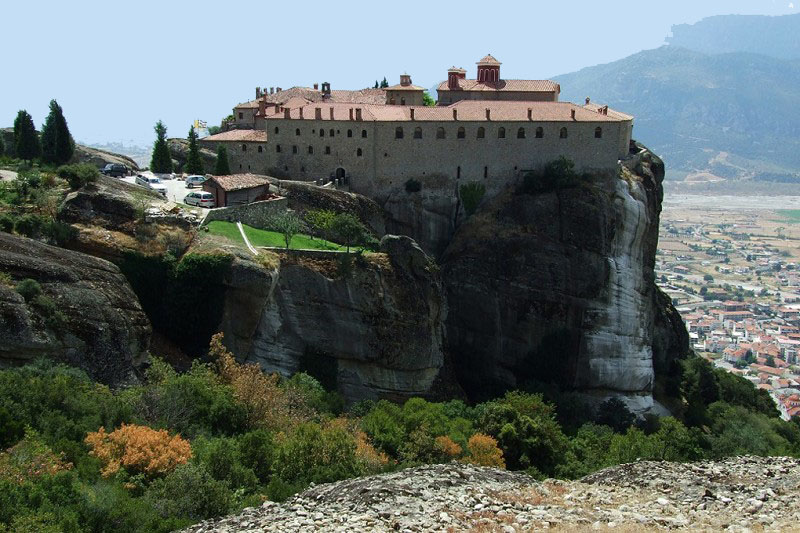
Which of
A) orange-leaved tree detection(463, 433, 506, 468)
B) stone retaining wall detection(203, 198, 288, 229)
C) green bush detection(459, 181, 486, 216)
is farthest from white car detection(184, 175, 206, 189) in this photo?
orange-leaved tree detection(463, 433, 506, 468)

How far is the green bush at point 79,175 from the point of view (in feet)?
154

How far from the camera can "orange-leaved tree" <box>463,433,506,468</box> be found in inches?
1508

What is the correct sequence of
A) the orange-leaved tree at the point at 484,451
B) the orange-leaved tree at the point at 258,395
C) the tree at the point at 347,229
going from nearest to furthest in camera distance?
the orange-leaved tree at the point at 258,395
the orange-leaved tree at the point at 484,451
the tree at the point at 347,229

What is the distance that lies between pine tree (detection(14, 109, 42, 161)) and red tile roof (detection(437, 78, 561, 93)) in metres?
30.8

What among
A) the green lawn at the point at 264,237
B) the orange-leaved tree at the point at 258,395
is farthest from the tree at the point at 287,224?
the orange-leaved tree at the point at 258,395

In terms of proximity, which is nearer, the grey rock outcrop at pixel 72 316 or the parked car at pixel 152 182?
the grey rock outcrop at pixel 72 316

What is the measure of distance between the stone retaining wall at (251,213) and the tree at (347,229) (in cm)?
Answer: 407

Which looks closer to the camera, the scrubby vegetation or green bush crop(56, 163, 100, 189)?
the scrubby vegetation

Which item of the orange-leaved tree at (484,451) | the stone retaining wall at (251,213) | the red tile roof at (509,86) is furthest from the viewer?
the red tile roof at (509,86)

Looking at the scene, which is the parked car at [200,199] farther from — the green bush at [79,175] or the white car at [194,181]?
the green bush at [79,175]

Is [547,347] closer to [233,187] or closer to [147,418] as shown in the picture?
[233,187]

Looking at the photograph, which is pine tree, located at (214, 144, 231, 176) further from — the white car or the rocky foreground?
the rocky foreground

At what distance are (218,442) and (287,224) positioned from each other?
21965 mm

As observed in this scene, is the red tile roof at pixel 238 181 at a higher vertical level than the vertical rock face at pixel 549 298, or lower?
higher
